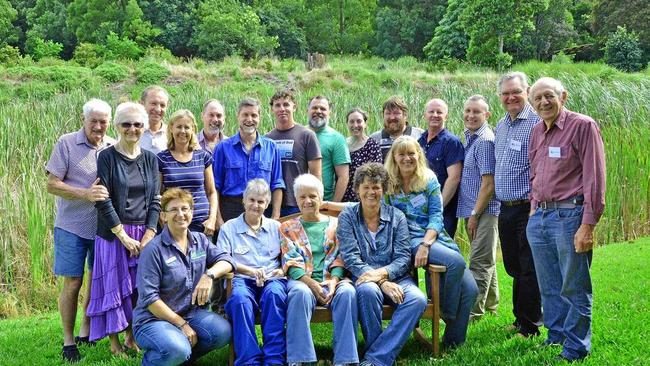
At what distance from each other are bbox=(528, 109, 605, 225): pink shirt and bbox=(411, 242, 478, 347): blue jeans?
67cm

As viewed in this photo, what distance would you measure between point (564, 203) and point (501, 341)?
1.18 meters

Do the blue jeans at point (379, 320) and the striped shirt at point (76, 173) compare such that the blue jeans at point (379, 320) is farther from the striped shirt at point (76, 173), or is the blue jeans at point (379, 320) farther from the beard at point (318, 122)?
the striped shirt at point (76, 173)

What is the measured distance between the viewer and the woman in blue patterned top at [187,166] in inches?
184

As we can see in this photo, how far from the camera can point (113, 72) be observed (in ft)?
79.2

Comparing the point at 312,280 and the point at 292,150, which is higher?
the point at 292,150

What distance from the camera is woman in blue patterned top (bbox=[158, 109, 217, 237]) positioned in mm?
4672

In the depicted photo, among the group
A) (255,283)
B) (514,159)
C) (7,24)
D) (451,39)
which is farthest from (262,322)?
(7,24)

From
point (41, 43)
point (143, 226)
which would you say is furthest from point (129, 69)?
point (143, 226)

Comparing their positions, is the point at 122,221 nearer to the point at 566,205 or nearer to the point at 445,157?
the point at 445,157

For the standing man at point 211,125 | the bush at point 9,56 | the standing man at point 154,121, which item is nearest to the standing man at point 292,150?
the standing man at point 211,125

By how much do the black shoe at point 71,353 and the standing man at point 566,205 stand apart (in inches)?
124

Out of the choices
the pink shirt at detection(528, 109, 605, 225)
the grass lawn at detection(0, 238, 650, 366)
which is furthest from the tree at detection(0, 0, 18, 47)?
the pink shirt at detection(528, 109, 605, 225)

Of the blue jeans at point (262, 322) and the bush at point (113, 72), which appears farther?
the bush at point (113, 72)

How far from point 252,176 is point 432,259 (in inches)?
59.1
